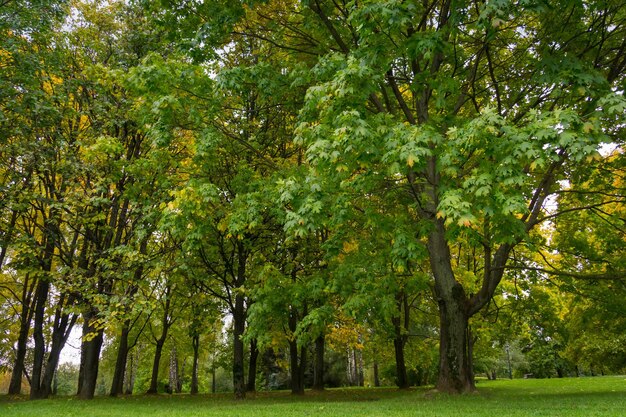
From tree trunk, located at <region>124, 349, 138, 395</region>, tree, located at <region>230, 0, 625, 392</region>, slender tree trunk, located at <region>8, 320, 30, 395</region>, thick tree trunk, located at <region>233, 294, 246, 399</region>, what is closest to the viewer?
tree, located at <region>230, 0, 625, 392</region>

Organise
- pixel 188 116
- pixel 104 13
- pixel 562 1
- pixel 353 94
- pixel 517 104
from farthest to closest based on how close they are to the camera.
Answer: pixel 104 13 < pixel 517 104 < pixel 188 116 < pixel 562 1 < pixel 353 94

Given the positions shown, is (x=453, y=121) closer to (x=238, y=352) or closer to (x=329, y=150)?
(x=329, y=150)

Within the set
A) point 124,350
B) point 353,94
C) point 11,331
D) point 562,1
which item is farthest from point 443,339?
point 11,331

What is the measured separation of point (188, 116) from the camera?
11172 millimetres

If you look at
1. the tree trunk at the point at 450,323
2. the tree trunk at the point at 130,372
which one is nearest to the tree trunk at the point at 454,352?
the tree trunk at the point at 450,323

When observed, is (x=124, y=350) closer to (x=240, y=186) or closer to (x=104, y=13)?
(x=240, y=186)

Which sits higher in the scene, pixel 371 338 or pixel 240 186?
pixel 240 186

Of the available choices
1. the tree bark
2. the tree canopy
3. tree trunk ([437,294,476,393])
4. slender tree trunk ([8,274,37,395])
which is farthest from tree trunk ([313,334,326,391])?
slender tree trunk ([8,274,37,395])

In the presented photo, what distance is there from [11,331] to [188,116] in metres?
25.4

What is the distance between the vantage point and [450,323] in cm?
1178

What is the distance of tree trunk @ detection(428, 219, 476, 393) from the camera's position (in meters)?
11.4

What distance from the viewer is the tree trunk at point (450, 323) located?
451 inches

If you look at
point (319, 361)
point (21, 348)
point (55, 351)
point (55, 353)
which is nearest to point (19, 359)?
point (21, 348)

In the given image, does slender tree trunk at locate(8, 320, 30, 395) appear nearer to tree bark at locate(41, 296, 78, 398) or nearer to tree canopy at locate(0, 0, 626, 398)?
tree bark at locate(41, 296, 78, 398)
